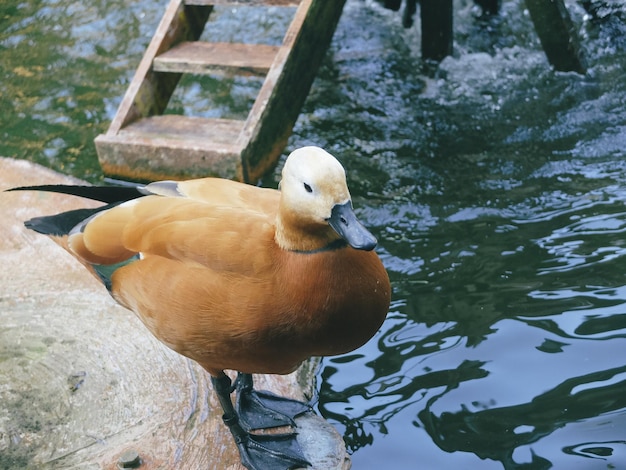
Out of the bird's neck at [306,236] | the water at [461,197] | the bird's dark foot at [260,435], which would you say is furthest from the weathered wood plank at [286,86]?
the bird's neck at [306,236]

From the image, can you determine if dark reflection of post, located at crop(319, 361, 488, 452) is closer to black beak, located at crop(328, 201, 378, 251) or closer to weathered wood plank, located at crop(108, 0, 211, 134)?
black beak, located at crop(328, 201, 378, 251)

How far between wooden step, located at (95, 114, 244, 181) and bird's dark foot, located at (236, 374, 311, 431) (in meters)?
1.42

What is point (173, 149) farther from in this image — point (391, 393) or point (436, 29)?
point (436, 29)

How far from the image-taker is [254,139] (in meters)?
4.23

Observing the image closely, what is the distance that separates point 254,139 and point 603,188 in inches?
76.8

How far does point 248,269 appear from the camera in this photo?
92.1 inches

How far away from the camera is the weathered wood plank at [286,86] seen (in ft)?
14.0

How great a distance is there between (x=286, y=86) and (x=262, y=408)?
6.94 feet

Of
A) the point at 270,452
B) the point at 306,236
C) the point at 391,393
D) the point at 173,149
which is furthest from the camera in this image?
the point at 173,149

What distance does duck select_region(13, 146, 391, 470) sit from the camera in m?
2.20


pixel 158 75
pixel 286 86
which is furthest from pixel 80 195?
pixel 158 75

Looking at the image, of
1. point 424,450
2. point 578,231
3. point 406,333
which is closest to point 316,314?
point 424,450

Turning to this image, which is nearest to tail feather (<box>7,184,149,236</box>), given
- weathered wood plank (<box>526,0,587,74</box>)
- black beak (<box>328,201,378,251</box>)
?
black beak (<box>328,201,378,251</box>)

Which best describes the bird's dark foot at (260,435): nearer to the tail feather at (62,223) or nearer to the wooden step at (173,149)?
the tail feather at (62,223)
